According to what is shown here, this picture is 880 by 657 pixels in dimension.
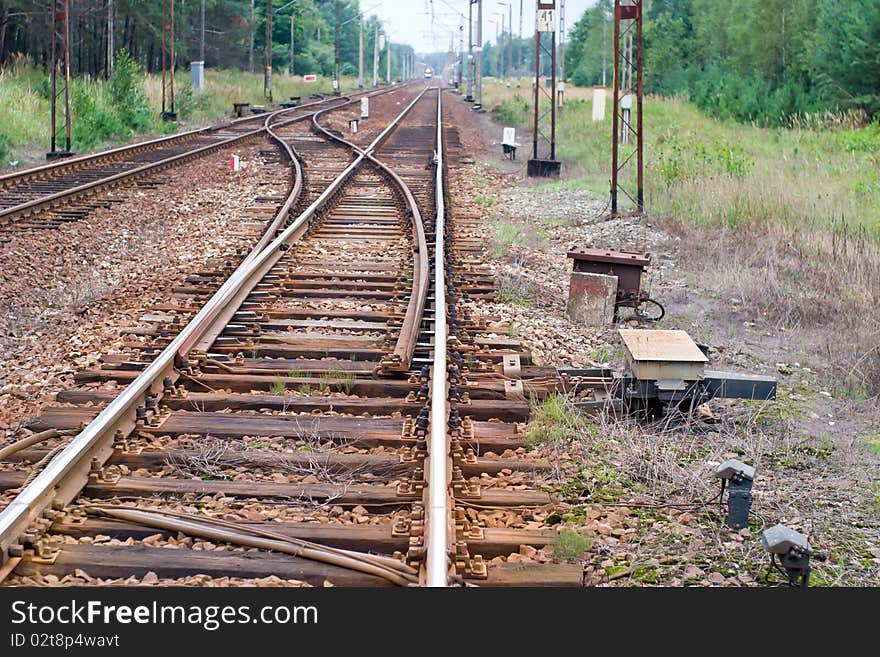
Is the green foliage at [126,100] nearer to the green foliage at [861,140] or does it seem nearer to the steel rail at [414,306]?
the steel rail at [414,306]

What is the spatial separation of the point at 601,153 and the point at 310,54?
6842 centimetres

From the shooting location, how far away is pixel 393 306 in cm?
832

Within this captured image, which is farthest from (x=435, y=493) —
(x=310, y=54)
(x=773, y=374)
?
(x=310, y=54)

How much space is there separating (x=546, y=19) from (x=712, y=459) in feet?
54.0

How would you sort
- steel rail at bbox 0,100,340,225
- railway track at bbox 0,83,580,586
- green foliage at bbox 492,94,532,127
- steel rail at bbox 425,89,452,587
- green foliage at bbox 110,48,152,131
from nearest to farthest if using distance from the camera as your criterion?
steel rail at bbox 425,89,452,587
railway track at bbox 0,83,580,586
steel rail at bbox 0,100,340,225
green foliage at bbox 110,48,152,131
green foliage at bbox 492,94,532,127

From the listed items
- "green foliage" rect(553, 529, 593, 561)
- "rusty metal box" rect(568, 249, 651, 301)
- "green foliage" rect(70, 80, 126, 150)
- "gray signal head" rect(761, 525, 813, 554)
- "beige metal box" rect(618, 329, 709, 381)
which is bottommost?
"green foliage" rect(553, 529, 593, 561)

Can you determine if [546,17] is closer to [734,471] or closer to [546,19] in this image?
[546,19]

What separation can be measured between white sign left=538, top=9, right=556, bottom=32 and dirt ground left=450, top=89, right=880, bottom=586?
1175 centimetres

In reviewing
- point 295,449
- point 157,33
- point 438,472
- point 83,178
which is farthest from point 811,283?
point 157,33

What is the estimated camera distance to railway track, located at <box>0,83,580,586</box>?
13.4ft

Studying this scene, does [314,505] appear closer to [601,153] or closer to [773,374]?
[773,374]

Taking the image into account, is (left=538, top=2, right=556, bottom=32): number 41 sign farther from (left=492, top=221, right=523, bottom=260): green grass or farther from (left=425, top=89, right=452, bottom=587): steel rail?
(left=425, top=89, right=452, bottom=587): steel rail

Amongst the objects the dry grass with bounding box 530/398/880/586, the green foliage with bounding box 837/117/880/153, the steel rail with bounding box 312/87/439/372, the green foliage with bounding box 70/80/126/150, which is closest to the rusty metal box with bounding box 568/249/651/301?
the steel rail with bounding box 312/87/439/372

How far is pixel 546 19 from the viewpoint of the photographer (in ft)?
67.5
